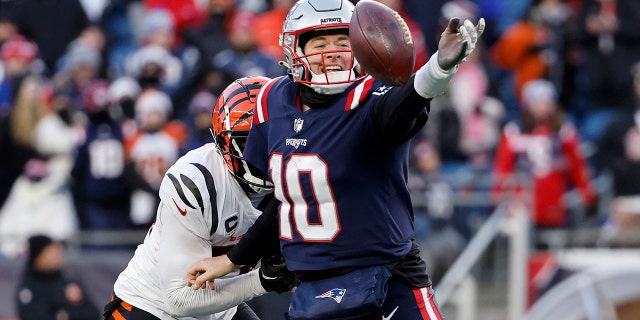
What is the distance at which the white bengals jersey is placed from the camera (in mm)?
5266

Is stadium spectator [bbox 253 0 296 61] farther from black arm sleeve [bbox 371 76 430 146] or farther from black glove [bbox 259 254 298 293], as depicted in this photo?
black arm sleeve [bbox 371 76 430 146]

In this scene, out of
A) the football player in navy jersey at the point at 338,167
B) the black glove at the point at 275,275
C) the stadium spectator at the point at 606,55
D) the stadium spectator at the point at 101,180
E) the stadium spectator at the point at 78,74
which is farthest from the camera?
the stadium spectator at the point at 606,55

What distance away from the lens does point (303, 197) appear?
471 centimetres

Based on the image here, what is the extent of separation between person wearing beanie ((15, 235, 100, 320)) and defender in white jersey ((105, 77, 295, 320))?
3652mm

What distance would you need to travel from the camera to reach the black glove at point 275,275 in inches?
206

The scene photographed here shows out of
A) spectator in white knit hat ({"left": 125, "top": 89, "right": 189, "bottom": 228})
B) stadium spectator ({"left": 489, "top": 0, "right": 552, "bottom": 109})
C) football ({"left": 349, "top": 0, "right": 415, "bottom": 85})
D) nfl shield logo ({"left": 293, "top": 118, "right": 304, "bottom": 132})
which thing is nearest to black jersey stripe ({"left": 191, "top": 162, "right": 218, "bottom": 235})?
nfl shield logo ({"left": 293, "top": 118, "right": 304, "bottom": 132})

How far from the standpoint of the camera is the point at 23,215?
1059 centimetres

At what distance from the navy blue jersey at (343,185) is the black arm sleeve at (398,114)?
0.03m

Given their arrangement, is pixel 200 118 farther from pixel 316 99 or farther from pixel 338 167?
pixel 338 167

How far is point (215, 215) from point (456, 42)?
5.05ft

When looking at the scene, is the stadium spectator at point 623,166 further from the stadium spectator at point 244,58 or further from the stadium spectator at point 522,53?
the stadium spectator at point 244,58

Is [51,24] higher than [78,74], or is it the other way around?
[51,24]

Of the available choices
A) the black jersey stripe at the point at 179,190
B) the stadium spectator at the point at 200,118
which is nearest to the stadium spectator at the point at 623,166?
the stadium spectator at the point at 200,118

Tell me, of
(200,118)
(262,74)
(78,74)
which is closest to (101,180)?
(200,118)
